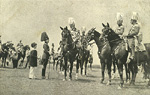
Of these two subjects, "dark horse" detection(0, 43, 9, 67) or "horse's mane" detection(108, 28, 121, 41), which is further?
"dark horse" detection(0, 43, 9, 67)

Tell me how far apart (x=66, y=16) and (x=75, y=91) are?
3.01m

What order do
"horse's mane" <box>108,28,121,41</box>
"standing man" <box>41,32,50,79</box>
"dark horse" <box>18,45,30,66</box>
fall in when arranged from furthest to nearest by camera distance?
1. "dark horse" <box>18,45,30,66</box>
2. "standing man" <box>41,32,50,79</box>
3. "horse's mane" <box>108,28,121,41</box>

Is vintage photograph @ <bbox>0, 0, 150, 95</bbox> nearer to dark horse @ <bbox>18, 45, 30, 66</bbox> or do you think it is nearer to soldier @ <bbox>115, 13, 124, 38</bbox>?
soldier @ <bbox>115, 13, 124, 38</bbox>

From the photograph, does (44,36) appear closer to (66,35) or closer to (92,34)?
(66,35)

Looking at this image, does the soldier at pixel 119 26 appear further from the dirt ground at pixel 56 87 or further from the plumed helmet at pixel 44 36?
the plumed helmet at pixel 44 36

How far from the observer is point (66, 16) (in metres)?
10.2

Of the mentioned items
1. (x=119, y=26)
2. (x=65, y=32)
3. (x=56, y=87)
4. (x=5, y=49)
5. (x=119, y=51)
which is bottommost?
(x=56, y=87)

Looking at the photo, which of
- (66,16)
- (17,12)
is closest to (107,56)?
(66,16)

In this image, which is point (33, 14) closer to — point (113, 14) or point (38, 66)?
point (38, 66)

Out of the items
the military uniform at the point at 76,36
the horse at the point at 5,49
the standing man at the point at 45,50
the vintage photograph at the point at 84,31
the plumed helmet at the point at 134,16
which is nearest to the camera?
the vintage photograph at the point at 84,31

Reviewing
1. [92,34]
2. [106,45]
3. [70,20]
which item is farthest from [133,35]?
[70,20]

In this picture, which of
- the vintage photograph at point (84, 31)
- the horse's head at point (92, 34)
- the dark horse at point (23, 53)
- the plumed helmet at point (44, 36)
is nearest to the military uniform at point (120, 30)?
the vintage photograph at point (84, 31)

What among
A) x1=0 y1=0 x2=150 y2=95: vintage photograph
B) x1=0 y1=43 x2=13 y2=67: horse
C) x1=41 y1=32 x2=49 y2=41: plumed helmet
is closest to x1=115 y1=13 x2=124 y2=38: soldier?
x1=0 y1=0 x2=150 y2=95: vintage photograph

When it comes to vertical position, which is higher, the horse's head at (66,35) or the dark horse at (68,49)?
the horse's head at (66,35)
